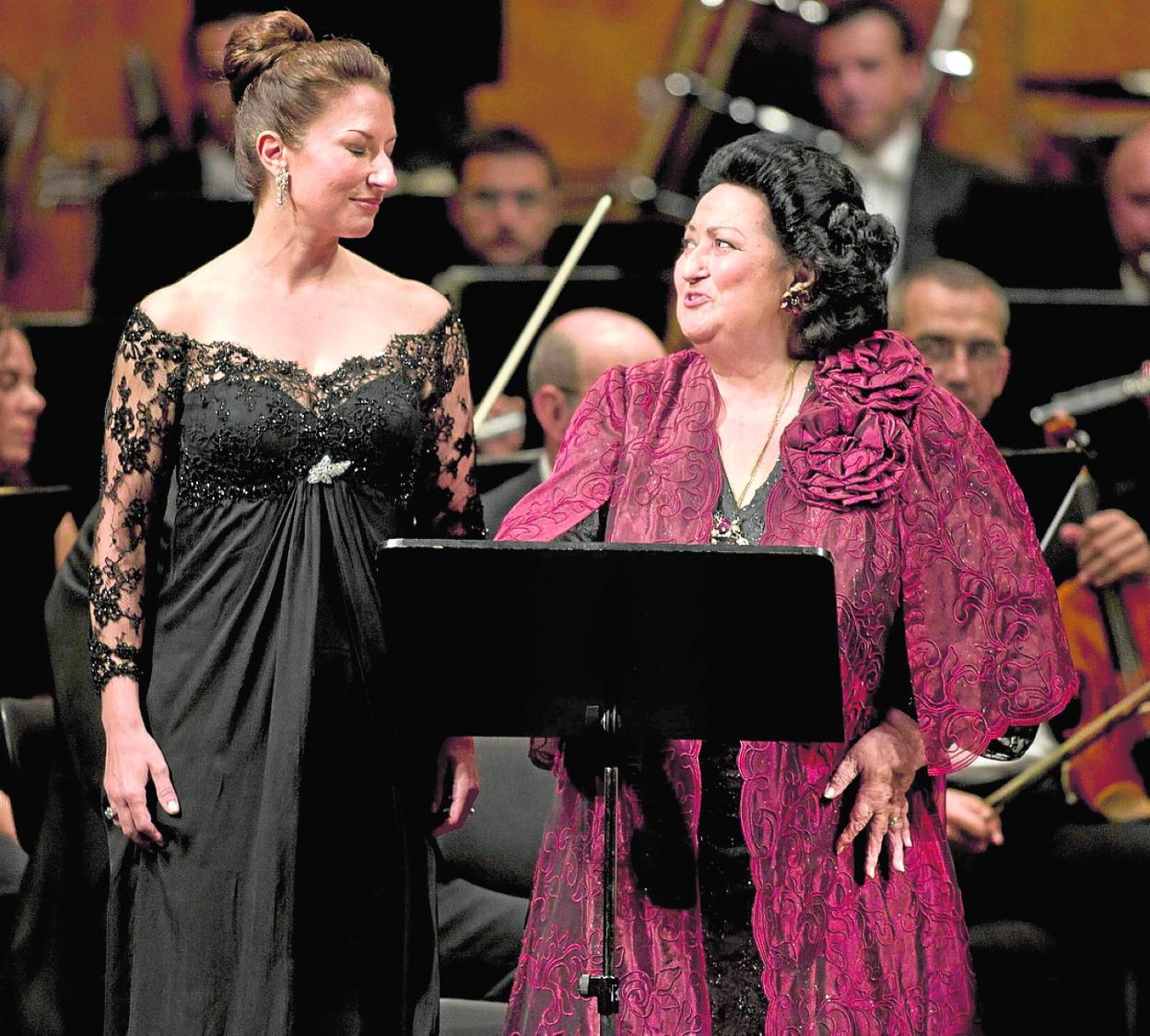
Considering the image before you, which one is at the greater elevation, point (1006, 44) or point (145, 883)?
point (1006, 44)

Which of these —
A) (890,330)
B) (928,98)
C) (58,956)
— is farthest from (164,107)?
(890,330)

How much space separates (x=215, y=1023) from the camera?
2.30 meters

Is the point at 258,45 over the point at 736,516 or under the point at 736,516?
over

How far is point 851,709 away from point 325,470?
0.74m

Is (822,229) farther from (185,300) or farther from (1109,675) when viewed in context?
(1109,675)

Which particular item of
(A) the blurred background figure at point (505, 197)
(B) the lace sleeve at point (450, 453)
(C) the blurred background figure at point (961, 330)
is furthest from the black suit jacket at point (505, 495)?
(A) the blurred background figure at point (505, 197)

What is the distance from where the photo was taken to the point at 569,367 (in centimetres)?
370

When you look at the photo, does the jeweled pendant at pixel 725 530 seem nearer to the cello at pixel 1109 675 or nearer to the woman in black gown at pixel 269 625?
the woman in black gown at pixel 269 625

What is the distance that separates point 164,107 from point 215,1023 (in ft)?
14.2

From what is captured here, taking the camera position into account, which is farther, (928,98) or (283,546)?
(928,98)

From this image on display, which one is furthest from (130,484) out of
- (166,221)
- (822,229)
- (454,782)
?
(166,221)

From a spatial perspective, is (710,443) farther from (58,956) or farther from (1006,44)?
(1006,44)

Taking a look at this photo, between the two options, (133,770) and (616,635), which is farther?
(133,770)

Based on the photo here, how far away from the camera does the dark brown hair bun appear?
239cm
